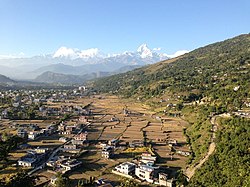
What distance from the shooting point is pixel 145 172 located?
41781mm

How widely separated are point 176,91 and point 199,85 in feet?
29.0

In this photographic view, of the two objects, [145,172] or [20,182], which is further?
[145,172]

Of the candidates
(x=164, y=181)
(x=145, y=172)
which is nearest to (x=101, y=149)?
(x=145, y=172)

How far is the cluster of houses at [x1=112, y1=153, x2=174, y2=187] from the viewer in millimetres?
40175

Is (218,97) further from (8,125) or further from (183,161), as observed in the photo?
(8,125)

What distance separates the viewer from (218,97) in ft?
247

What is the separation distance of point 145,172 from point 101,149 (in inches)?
605

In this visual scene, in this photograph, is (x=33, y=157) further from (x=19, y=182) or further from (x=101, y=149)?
(x=19, y=182)

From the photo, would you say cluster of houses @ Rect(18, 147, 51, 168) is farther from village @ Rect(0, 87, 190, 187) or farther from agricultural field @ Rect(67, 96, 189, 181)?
agricultural field @ Rect(67, 96, 189, 181)

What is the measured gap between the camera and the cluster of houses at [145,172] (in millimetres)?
40175

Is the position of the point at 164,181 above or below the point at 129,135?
below

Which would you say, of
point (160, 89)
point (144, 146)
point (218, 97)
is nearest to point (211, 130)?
point (144, 146)

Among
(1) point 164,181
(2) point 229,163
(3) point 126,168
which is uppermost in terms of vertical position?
(2) point 229,163

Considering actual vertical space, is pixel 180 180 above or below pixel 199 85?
below
